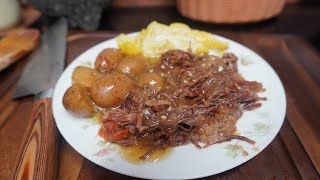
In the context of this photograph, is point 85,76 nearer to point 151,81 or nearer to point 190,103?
point 151,81

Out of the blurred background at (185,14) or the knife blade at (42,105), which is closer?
the knife blade at (42,105)

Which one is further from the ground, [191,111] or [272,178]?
[191,111]

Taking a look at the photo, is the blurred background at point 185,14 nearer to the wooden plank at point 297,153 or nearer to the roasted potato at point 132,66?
the roasted potato at point 132,66

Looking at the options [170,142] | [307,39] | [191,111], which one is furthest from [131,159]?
[307,39]

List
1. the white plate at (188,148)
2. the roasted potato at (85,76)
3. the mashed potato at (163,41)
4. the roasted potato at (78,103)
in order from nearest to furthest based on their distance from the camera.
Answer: the white plate at (188,148) → the roasted potato at (78,103) → the roasted potato at (85,76) → the mashed potato at (163,41)

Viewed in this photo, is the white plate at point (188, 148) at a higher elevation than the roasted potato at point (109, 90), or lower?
lower

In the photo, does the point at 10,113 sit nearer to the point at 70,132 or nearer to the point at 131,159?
the point at 70,132

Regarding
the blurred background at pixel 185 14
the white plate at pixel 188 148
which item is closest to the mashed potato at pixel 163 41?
the white plate at pixel 188 148
